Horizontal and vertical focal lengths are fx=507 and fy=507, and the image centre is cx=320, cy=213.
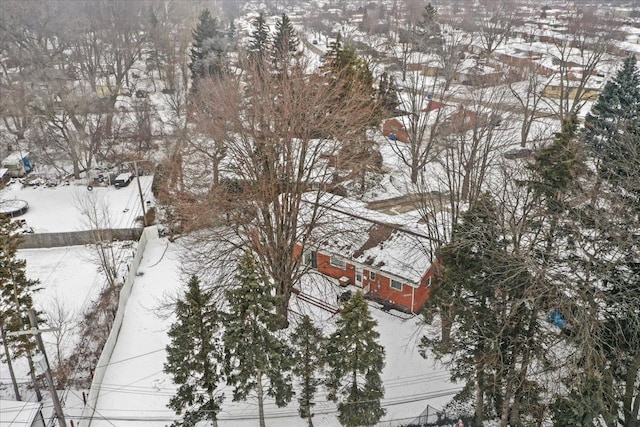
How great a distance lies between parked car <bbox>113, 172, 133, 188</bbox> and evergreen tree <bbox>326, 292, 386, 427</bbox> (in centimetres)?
2352

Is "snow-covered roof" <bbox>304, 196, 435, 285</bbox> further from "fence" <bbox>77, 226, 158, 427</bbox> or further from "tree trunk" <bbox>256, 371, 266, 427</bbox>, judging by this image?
"fence" <bbox>77, 226, 158, 427</bbox>

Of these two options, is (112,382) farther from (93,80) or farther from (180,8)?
(180,8)

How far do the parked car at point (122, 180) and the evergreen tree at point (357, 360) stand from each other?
2352 centimetres

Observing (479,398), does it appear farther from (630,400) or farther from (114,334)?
(114,334)

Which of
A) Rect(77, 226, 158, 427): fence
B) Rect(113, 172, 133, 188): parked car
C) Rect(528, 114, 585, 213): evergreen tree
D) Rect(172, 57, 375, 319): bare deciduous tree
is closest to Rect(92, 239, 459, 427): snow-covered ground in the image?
Rect(77, 226, 158, 427): fence

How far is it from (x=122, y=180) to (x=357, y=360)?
24.7 m

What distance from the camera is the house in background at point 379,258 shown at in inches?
781

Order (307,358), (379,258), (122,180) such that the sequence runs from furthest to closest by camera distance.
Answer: (122,180) < (379,258) < (307,358)

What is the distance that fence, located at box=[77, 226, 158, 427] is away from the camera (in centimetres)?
1611

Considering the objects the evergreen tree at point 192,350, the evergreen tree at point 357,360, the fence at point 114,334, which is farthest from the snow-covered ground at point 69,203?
the evergreen tree at point 357,360

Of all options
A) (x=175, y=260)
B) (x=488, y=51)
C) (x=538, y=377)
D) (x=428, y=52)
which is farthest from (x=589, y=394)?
(x=488, y=51)

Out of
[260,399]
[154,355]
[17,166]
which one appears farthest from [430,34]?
[260,399]

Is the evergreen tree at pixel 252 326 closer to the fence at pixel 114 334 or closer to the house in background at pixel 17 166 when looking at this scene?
the fence at pixel 114 334

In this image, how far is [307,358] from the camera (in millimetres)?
14383
